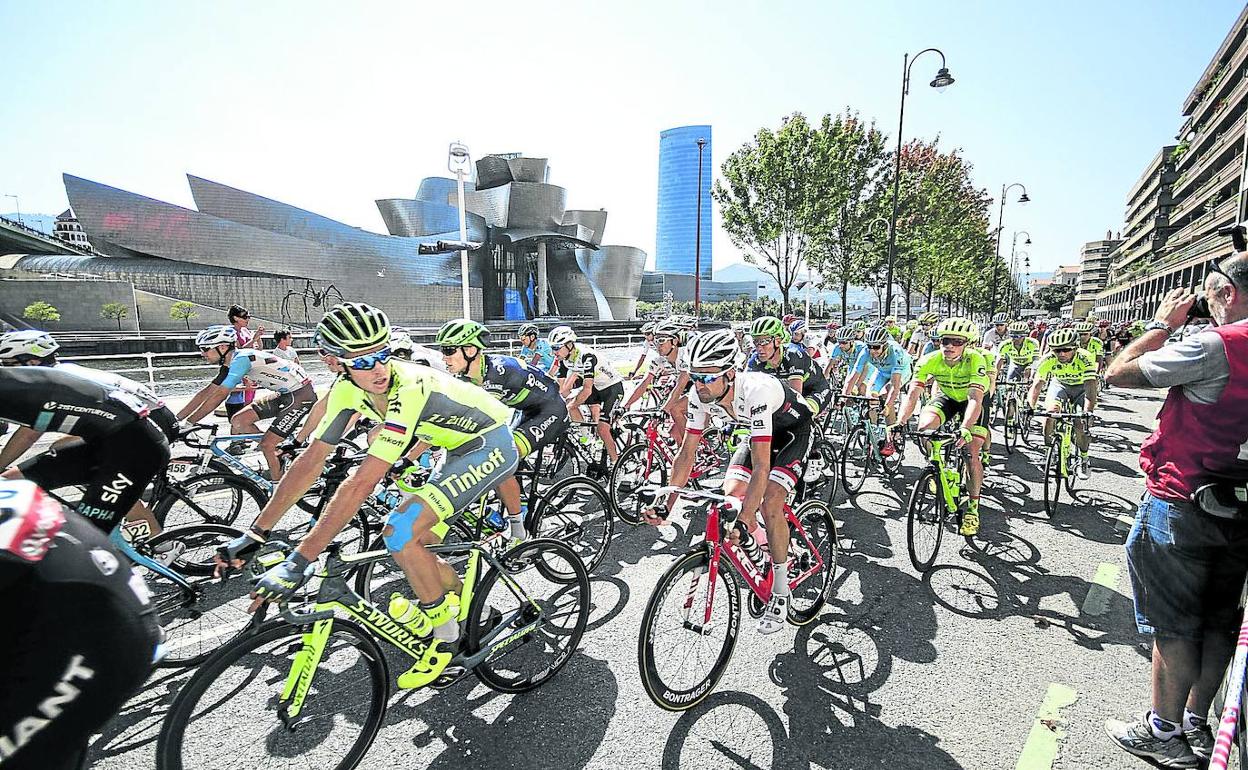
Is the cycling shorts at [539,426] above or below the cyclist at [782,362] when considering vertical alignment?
below

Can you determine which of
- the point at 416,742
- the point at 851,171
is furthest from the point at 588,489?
the point at 851,171

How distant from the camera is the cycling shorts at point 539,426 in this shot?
546cm

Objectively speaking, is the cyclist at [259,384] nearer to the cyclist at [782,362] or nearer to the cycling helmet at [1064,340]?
the cyclist at [782,362]

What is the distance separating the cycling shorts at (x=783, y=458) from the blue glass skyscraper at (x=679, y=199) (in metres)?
135

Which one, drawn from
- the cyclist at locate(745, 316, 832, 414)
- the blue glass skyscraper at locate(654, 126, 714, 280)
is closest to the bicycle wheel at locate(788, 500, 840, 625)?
the cyclist at locate(745, 316, 832, 414)

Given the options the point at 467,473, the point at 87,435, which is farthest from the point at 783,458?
the point at 87,435

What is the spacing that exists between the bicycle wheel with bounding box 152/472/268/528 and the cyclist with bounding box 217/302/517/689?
2.44 m

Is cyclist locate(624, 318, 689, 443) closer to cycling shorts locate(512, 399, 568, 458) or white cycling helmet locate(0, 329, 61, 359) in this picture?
cycling shorts locate(512, 399, 568, 458)

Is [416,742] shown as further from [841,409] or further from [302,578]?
[841,409]

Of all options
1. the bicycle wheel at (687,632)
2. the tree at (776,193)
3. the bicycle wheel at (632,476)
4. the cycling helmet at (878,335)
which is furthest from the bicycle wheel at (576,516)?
the tree at (776,193)

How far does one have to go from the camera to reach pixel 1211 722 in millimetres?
2990

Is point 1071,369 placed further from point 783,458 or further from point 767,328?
point 783,458

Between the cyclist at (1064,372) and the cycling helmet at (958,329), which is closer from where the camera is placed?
the cycling helmet at (958,329)

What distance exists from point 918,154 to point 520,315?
121ft
